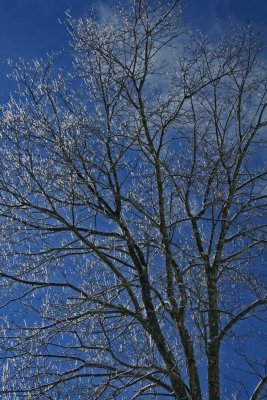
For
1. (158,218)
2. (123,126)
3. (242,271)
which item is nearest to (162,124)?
(123,126)

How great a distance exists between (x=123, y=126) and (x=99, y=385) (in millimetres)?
3813

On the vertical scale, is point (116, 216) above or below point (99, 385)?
above

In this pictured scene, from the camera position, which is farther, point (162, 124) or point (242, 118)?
point (242, 118)

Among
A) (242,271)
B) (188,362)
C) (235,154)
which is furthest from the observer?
(235,154)

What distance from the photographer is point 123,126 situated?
11.3 meters

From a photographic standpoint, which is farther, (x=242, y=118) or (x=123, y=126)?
(x=242, y=118)

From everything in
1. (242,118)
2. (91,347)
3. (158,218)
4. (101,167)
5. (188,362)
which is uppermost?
(242,118)

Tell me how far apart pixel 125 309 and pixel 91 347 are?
772 mm

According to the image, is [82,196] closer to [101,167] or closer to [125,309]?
[101,167]

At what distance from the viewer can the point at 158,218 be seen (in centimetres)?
1126

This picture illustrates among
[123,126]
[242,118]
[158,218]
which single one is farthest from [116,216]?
[242,118]

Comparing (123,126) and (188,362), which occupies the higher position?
(123,126)

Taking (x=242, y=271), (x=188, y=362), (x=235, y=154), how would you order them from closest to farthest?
(x=188, y=362) < (x=242, y=271) < (x=235, y=154)

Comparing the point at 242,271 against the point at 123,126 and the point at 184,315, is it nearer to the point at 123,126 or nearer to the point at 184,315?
the point at 184,315
